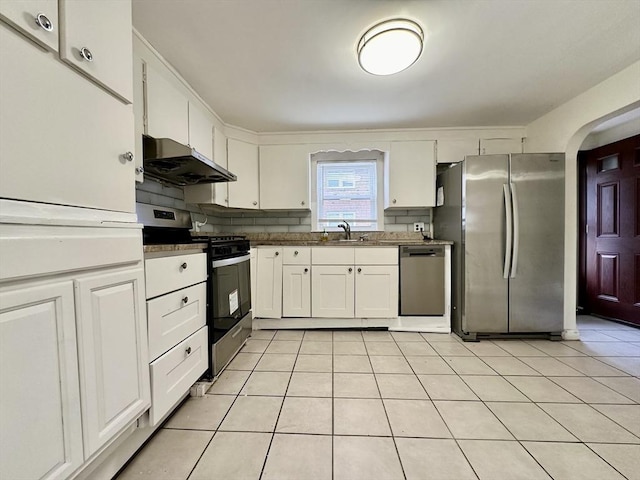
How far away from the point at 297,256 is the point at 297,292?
0.37 m

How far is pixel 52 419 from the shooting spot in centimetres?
72

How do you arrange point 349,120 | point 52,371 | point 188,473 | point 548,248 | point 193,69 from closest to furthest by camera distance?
1. point 52,371
2. point 188,473
3. point 193,69
4. point 548,248
5. point 349,120

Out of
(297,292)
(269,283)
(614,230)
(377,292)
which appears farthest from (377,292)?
(614,230)

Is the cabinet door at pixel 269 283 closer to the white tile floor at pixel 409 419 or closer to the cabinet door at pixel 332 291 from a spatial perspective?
the cabinet door at pixel 332 291

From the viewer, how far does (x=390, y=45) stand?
59.0 inches

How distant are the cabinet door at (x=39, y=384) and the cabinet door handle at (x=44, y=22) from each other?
72 centimetres

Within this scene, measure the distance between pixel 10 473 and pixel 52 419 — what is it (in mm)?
115

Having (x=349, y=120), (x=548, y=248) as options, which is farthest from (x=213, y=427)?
(x=548, y=248)

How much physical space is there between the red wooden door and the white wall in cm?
98

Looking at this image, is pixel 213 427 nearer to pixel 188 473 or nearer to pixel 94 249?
pixel 188 473

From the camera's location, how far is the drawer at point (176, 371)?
116 cm

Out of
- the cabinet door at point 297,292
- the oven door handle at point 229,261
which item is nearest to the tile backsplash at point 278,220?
the cabinet door at point 297,292

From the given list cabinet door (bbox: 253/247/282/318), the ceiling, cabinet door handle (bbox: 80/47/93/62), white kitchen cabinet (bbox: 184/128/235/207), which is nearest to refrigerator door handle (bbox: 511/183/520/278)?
the ceiling

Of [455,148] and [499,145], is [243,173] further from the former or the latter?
[499,145]
